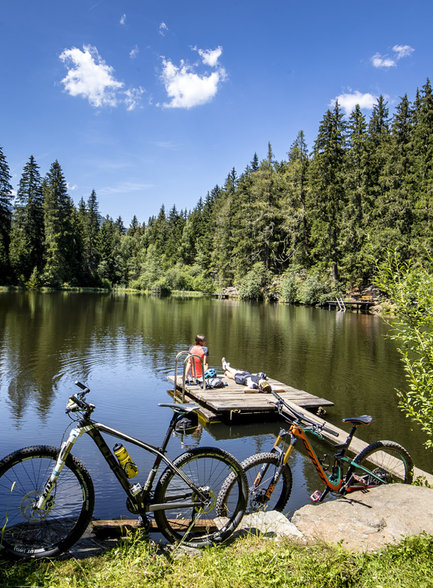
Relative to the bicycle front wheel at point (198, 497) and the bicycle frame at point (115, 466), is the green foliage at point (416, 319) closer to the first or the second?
the bicycle front wheel at point (198, 497)

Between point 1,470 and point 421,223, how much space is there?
50232 millimetres

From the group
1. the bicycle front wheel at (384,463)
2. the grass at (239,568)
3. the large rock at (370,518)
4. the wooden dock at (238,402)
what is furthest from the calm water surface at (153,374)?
the grass at (239,568)

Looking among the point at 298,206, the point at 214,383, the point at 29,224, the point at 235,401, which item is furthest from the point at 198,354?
the point at 29,224

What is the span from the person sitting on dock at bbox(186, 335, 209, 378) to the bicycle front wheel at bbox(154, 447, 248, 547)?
23.8 feet

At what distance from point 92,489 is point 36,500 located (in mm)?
438

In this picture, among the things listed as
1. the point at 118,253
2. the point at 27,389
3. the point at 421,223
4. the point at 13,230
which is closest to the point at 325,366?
the point at 27,389

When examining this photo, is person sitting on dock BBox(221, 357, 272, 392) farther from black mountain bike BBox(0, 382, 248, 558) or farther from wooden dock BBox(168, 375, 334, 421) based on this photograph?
black mountain bike BBox(0, 382, 248, 558)

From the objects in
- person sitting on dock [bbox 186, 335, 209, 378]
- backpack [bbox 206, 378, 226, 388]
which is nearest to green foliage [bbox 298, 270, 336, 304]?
person sitting on dock [bbox 186, 335, 209, 378]

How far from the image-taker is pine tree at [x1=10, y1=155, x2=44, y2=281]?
6391cm

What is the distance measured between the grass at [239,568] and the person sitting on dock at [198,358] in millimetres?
7879

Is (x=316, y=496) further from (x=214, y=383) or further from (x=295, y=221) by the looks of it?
(x=295, y=221)

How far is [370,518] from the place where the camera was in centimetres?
393

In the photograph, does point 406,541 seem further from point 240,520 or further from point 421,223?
point 421,223

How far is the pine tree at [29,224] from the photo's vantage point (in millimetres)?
63906
